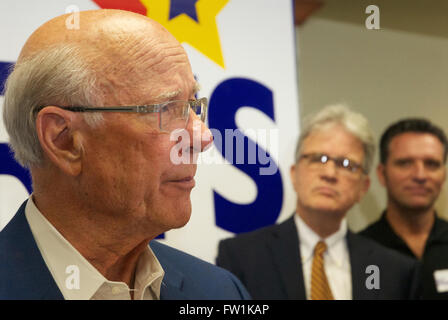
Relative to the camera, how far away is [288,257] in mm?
1332

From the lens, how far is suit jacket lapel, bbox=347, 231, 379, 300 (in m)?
1.29

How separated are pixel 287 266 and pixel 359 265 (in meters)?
0.19

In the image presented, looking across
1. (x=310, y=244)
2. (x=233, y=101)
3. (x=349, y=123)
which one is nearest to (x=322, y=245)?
(x=310, y=244)

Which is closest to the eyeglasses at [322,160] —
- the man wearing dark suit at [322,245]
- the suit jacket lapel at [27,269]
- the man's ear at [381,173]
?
the man wearing dark suit at [322,245]

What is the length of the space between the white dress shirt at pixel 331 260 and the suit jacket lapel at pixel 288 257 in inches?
0.5

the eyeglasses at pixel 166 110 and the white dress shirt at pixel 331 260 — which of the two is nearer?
the eyeglasses at pixel 166 110

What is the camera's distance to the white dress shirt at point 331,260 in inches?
51.8

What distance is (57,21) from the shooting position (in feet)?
2.94

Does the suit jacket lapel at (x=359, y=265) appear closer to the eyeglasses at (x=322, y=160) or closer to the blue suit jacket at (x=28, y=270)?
the eyeglasses at (x=322, y=160)
